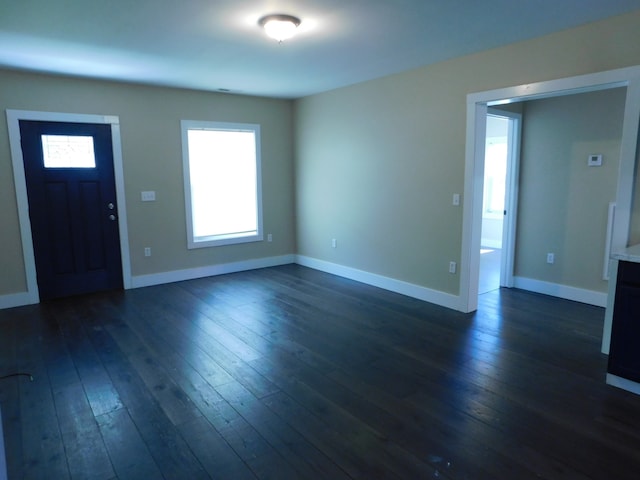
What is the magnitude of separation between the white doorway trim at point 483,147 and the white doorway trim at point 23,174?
13.3 feet

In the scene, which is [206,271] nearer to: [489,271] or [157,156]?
[157,156]

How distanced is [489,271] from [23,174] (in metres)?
6.07

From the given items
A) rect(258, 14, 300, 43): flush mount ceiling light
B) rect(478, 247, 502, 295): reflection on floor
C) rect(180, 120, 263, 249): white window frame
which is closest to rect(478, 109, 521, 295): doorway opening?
rect(478, 247, 502, 295): reflection on floor

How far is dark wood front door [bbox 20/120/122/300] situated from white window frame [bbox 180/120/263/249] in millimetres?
901

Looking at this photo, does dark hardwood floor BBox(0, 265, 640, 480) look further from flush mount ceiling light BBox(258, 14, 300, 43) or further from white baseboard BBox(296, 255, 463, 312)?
flush mount ceiling light BBox(258, 14, 300, 43)

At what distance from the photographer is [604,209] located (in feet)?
13.5

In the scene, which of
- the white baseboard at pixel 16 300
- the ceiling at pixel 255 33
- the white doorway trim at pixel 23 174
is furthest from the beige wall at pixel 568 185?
the white baseboard at pixel 16 300

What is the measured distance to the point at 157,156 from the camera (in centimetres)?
513

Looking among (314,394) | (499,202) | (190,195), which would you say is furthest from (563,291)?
(190,195)

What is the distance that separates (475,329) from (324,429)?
79.0 inches

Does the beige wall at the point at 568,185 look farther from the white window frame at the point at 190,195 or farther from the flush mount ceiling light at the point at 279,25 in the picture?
the white window frame at the point at 190,195

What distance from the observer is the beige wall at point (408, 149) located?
3.16m

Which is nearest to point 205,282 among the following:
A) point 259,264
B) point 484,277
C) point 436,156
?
point 259,264

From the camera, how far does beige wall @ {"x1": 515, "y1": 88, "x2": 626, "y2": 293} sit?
13.4 ft
